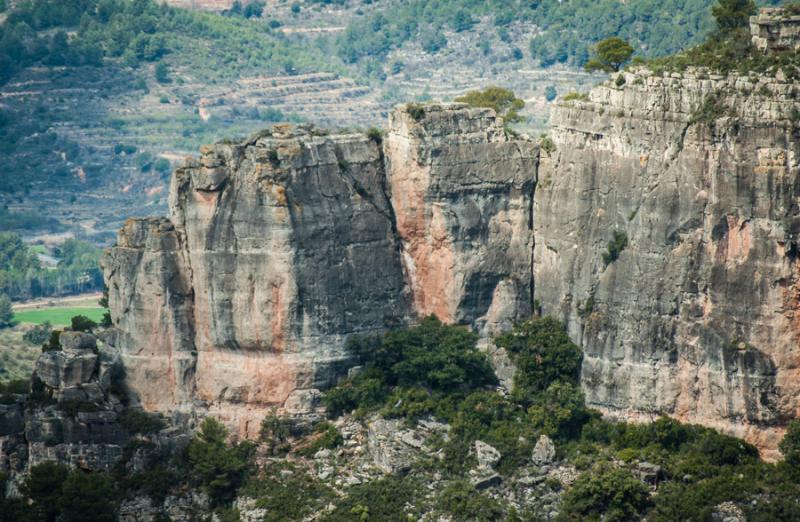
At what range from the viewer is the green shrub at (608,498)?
72.0 metres

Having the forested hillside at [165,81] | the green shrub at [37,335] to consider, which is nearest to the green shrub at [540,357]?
the green shrub at [37,335]

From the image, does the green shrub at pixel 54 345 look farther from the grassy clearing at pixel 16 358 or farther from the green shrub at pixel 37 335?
the green shrub at pixel 37 335

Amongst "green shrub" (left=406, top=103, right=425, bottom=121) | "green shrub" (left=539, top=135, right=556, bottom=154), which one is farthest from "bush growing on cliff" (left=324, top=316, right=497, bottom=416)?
"green shrub" (left=406, top=103, right=425, bottom=121)

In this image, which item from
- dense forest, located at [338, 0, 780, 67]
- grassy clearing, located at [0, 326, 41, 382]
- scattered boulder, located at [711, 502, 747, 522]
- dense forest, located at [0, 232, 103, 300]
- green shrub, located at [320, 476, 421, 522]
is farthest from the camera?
dense forest, located at [0, 232, 103, 300]

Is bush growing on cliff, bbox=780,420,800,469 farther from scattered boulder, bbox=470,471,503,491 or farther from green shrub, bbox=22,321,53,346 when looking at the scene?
green shrub, bbox=22,321,53,346

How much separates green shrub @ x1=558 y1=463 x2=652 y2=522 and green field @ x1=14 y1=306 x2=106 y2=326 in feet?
201

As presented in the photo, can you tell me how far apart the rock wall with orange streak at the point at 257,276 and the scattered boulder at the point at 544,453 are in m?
7.05

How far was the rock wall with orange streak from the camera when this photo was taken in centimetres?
7700

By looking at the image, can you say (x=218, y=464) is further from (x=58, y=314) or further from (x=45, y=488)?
(x=58, y=314)

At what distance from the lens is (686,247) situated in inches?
2908

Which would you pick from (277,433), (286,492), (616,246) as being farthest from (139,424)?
(616,246)

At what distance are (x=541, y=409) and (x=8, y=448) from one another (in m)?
17.8

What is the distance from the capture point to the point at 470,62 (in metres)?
166

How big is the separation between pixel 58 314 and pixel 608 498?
67126 mm
